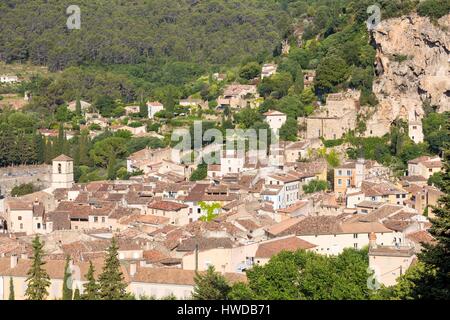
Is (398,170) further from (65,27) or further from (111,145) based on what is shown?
(65,27)

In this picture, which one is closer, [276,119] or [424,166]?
[424,166]

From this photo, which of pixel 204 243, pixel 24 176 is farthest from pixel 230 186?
pixel 24 176

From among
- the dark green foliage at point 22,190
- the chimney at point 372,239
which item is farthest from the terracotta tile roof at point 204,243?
the dark green foliage at point 22,190

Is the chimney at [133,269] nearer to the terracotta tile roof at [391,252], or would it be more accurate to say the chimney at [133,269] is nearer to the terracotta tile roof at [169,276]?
the terracotta tile roof at [169,276]

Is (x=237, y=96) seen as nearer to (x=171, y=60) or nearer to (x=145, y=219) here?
(x=145, y=219)

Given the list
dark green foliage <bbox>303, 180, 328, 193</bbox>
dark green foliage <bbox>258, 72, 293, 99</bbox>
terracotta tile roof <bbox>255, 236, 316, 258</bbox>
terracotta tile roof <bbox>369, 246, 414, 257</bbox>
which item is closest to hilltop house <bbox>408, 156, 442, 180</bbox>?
dark green foliage <bbox>303, 180, 328, 193</bbox>

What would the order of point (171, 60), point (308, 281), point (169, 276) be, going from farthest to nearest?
point (171, 60) < point (169, 276) < point (308, 281)

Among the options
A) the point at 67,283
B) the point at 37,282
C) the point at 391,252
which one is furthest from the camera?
the point at 391,252
